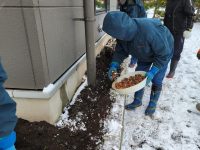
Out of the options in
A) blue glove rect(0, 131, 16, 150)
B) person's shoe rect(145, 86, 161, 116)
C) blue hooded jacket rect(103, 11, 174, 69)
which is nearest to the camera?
blue glove rect(0, 131, 16, 150)

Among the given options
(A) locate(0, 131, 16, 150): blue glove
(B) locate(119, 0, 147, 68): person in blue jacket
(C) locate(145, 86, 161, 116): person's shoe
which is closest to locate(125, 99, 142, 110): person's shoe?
(C) locate(145, 86, 161, 116): person's shoe

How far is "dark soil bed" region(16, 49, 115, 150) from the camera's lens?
8.29 ft

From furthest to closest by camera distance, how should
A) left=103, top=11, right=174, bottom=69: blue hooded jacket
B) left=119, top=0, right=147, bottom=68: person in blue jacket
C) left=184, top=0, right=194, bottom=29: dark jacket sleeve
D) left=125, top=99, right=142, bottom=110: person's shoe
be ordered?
left=119, top=0, right=147, bottom=68: person in blue jacket → left=184, top=0, right=194, bottom=29: dark jacket sleeve → left=125, top=99, right=142, bottom=110: person's shoe → left=103, top=11, right=174, bottom=69: blue hooded jacket

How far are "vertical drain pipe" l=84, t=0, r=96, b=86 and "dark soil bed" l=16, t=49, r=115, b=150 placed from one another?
1.14 feet

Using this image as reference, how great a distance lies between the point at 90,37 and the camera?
11.7 ft

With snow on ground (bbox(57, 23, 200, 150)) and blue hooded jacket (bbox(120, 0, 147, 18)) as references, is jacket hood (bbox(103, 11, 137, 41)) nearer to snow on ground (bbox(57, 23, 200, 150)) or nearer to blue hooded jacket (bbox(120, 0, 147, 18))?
snow on ground (bbox(57, 23, 200, 150))

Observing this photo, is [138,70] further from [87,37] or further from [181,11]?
[181,11]

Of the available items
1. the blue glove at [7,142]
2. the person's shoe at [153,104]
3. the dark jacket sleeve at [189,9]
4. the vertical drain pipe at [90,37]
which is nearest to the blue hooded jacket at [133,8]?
the dark jacket sleeve at [189,9]

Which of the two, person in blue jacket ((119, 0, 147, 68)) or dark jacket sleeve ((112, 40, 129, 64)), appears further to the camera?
person in blue jacket ((119, 0, 147, 68))

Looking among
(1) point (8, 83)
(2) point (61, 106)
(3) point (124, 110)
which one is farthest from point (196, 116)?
(1) point (8, 83)

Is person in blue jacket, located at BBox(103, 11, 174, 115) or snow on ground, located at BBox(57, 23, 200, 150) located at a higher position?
person in blue jacket, located at BBox(103, 11, 174, 115)

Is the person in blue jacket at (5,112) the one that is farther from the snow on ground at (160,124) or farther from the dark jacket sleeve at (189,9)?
the dark jacket sleeve at (189,9)

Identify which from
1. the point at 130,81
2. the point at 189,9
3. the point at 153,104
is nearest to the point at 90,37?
the point at 130,81

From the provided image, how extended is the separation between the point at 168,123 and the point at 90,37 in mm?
1612
